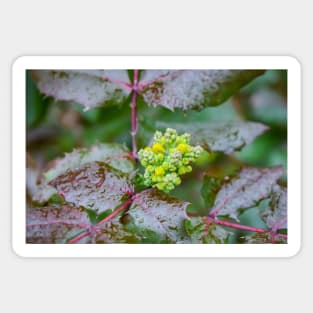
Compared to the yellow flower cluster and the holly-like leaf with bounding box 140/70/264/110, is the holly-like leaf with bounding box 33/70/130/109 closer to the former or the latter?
the holly-like leaf with bounding box 140/70/264/110

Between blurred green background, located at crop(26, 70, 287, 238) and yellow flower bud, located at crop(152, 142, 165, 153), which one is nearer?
yellow flower bud, located at crop(152, 142, 165, 153)

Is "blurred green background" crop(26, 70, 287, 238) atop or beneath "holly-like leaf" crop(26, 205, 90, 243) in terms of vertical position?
atop

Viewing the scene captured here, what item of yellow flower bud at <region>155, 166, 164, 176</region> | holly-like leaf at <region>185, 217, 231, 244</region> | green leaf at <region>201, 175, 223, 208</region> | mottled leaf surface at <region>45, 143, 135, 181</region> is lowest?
holly-like leaf at <region>185, 217, 231, 244</region>

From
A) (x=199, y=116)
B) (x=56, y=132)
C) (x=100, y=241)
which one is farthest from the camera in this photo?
(x=56, y=132)

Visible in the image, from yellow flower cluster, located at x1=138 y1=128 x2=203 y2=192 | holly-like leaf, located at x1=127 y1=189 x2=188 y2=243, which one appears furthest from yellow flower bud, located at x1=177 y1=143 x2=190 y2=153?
holly-like leaf, located at x1=127 y1=189 x2=188 y2=243
